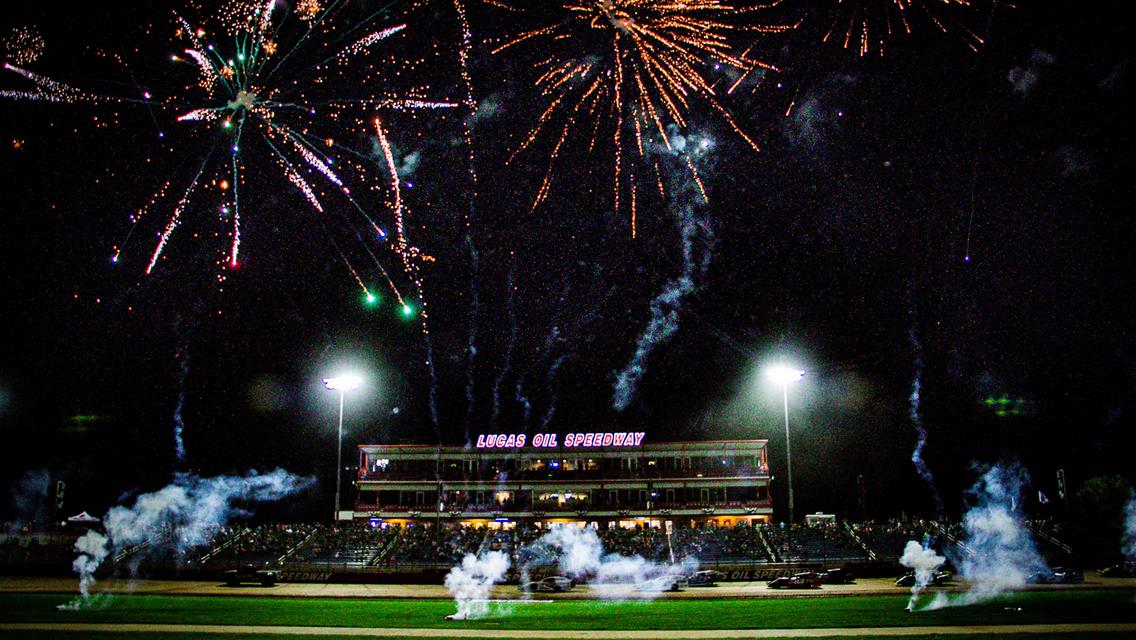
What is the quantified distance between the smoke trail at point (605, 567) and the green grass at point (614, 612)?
5.33 m

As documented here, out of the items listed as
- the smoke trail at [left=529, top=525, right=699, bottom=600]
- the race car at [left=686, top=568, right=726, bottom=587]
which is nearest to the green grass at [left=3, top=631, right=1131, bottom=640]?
the smoke trail at [left=529, top=525, right=699, bottom=600]

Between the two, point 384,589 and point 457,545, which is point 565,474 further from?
point 384,589

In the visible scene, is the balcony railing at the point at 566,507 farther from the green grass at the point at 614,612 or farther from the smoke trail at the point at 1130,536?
the green grass at the point at 614,612

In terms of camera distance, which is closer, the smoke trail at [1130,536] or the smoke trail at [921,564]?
the smoke trail at [921,564]

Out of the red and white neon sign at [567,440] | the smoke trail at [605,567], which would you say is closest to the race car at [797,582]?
the smoke trail at [605,567]

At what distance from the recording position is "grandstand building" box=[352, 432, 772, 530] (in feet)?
192

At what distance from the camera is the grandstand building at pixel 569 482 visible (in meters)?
58.7

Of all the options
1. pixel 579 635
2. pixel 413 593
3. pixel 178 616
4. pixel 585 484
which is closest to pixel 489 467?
pixel 585 484

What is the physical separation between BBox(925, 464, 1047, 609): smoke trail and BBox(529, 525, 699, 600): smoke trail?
13.4 meters

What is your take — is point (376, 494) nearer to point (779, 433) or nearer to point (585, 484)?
point (585, 484)

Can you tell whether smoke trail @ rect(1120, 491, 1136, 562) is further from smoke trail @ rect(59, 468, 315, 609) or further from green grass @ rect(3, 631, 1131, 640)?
smoke trail @ rect(59, 468, 315, 609)

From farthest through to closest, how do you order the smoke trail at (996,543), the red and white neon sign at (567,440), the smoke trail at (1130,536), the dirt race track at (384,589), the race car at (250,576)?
the red and white neon sign at (567,440) → the smoke trail at (1130,536) → the race car at (250,576) → the smoke trail at (996,543) → the dirt race track at (384,589)

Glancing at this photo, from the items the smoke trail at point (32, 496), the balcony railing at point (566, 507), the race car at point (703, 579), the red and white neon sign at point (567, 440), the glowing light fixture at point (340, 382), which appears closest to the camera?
the race car at point (703, 579)

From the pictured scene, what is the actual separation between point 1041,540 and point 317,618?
137 feet
